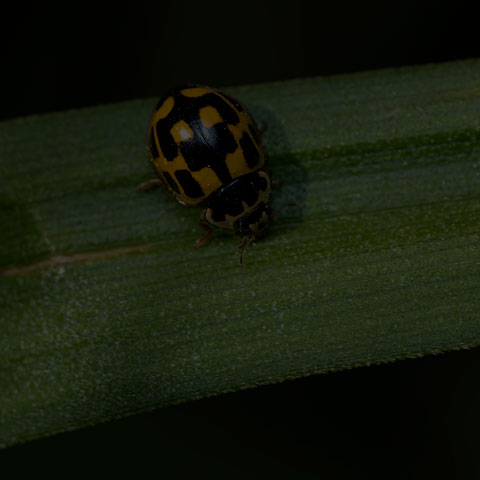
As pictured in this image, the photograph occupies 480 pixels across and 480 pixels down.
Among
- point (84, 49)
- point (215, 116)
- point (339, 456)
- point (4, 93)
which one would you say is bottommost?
point (339, 456)

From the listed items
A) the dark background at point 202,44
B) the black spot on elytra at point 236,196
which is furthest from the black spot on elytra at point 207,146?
the dark background at point 202,44

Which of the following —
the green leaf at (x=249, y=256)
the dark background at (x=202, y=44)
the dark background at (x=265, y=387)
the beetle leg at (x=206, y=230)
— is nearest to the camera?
the green leaf at (x=249, y=256)

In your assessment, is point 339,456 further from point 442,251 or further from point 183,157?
point 183,157

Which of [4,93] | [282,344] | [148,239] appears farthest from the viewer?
[4,93]

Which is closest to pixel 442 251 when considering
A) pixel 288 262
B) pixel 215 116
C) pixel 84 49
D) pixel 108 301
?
pixel 288 262

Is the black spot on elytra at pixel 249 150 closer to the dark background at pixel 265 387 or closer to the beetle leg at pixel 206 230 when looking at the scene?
the beetle leg at pixel 206 230

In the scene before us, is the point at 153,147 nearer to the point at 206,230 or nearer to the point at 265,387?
the point at 206,230

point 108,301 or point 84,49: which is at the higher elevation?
point 84,49
